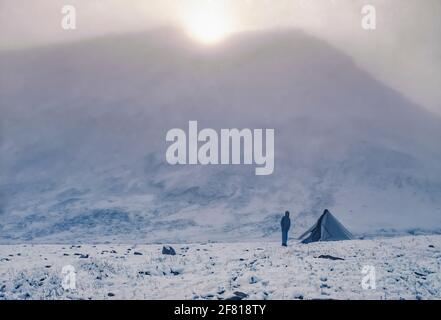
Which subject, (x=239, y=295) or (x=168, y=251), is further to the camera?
(x=168, y=251)

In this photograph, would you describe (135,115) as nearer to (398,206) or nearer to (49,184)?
(49,184)

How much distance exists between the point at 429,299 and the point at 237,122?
6.43 metres

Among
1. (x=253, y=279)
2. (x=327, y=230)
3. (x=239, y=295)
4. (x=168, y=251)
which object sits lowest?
(x=239, y=295)

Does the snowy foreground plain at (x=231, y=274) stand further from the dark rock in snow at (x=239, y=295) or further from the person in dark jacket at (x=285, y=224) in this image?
the person in dark jacket at (x=285, y=224)

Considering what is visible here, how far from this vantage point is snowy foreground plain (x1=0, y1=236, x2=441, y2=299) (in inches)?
370

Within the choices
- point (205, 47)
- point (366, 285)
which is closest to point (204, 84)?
point (205, 47)

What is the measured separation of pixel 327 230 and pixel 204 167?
463 cm

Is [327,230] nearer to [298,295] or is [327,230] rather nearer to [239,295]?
[298,295]

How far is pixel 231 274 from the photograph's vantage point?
10141 millimetres

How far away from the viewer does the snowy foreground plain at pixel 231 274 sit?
370 inches

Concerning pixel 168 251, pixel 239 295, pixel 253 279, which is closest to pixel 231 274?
pixel 253 279

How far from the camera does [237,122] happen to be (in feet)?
40.0
